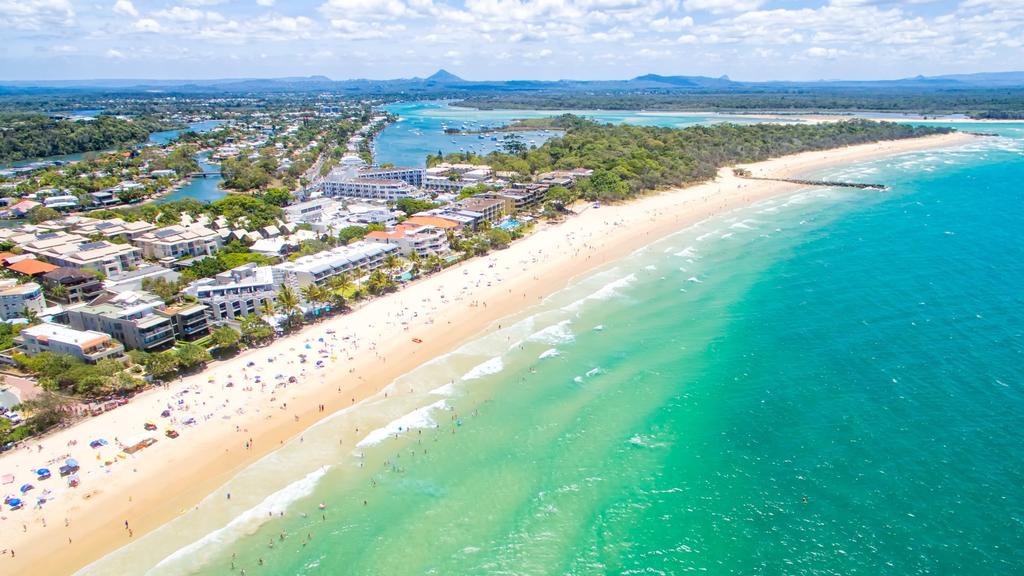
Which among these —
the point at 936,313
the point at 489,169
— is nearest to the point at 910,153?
the point at 489,169

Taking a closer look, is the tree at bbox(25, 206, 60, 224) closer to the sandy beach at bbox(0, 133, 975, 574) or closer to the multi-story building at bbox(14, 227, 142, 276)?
the multi-story building at bbox(14, 227, 142, 276)

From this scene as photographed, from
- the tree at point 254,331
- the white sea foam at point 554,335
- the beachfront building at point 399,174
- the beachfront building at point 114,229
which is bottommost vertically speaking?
the white sea foam at point 554,335

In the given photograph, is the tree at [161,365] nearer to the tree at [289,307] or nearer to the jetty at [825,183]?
the tree at [289,307]

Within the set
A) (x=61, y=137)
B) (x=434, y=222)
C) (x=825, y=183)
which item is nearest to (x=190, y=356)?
(x=434, y=222)

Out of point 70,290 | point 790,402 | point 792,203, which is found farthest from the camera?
point 792,203

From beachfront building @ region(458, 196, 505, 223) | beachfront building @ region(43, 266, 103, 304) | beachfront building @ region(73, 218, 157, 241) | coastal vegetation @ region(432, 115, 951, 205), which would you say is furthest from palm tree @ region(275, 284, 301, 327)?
coastal vegetation @ region(432, 115, 951, 205)

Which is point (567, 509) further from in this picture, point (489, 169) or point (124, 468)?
point (489, 169)

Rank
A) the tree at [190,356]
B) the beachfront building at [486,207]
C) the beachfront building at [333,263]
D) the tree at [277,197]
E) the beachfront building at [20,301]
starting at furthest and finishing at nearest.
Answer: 1. the tree at [277,197]
2. the beachfront building at [486,207]
3. the beachfront building at [333,263]
4. the beachfront building at [20,301]
5. the tree at [190,356]

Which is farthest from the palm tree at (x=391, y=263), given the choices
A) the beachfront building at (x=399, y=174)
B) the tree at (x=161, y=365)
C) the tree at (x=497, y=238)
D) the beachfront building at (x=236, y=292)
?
the beachfront building at (x=399, y=174)
